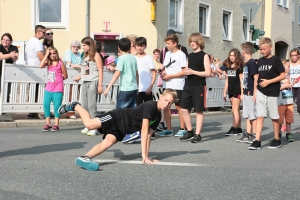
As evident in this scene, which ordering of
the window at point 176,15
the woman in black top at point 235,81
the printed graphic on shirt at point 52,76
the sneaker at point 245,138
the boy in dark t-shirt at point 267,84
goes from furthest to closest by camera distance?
1. the window at point 176,15
2. the printed graphic on shirt at point 52,76
3. the woman in black top at point 235,81
4. the sneaker at point 245,138
5. the boy in dark t-shirt at point 267,84

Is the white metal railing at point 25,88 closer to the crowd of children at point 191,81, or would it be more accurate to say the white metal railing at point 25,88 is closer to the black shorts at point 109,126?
the crowd of children at point 191,81

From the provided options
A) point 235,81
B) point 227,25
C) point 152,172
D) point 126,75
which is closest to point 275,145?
point 235,81

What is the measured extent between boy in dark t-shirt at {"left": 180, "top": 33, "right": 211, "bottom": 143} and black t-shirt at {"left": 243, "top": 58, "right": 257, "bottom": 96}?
0.76 metres

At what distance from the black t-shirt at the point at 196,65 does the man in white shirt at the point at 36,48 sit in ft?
15.2

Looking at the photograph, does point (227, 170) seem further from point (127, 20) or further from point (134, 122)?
point (127, 20)

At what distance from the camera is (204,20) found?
83.3ft

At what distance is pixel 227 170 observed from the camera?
661cm

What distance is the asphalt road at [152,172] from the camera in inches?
207

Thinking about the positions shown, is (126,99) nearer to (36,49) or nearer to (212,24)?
(36,49)

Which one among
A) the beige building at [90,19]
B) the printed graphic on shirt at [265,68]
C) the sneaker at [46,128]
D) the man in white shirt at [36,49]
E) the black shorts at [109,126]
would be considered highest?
the beige building at [90,19]

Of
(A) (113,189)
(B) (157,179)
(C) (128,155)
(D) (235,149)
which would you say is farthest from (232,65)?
(A) (113,189)

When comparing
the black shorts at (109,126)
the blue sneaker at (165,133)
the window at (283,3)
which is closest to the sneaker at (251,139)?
the blue sneaker at (165,133)

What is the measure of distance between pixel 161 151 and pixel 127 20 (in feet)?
44.4

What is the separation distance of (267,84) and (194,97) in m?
1.36
